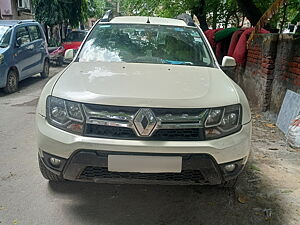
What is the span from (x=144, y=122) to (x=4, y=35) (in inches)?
267

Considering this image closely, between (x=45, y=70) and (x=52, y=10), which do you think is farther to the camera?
(x=52, y=10)

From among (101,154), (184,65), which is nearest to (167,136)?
(101,154)

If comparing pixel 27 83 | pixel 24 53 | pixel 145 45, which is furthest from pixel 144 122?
pixel 27 83

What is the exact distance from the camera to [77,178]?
252 cm

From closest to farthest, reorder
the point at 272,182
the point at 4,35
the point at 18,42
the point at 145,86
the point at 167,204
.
Answer: the point at 145,86
the point at 167,204
the point at 272,182
the point at 4,35
the point at 18,42

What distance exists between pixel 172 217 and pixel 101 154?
91 cm

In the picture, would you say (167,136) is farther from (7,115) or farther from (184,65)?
(7,115)

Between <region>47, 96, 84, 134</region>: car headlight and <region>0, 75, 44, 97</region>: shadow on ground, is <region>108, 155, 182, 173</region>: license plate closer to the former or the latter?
<region>47, 96, 84, 134</region>: car headlight

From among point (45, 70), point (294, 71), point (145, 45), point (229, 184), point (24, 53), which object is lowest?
point (45, 70)

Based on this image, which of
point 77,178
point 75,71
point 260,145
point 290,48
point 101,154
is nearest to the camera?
point 101,154

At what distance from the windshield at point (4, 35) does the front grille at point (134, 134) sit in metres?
6.28

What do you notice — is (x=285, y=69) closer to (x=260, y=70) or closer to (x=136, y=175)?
(x=260, y=70)

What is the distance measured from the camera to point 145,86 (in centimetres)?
261

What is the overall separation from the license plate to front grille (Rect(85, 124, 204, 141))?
0.48 ft
